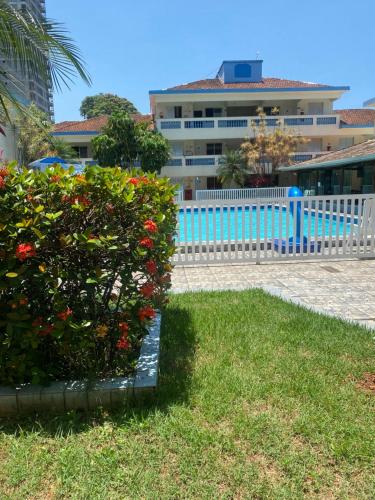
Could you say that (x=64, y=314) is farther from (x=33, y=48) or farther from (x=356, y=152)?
(x=356, y=152)

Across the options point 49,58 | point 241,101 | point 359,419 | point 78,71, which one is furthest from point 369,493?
point 241,101

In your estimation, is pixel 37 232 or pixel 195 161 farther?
→ pixel 195 161

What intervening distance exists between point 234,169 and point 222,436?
2977cm

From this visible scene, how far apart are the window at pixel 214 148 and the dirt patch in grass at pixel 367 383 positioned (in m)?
33.4

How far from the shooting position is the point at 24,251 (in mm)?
2650

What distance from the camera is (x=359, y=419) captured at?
274 cm

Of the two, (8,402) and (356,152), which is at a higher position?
(356,152)

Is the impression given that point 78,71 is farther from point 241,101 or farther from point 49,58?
point 241,101

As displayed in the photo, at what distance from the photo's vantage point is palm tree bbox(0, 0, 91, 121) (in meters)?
3.80

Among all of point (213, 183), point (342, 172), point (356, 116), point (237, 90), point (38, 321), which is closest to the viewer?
point (38, 321)

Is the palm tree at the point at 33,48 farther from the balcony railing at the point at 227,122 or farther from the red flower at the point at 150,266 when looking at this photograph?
the balcony railing at the point at 227,122

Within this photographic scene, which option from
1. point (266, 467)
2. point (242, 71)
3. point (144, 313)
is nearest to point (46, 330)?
point (144, 313)

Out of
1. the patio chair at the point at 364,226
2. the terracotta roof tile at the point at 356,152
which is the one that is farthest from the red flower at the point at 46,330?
the terracotta roof tile at the point at 356,152

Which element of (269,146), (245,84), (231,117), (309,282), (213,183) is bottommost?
(309,282)
